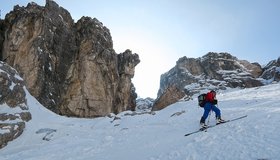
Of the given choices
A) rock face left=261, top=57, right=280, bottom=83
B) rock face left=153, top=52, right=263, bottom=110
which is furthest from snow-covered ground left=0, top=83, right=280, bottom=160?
rock face left=153, top=52, right=263, bottom=110

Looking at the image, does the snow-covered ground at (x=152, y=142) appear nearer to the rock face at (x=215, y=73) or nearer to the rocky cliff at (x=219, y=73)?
the rocky cliff at (x=219, y=73)

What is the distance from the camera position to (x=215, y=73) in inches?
4796

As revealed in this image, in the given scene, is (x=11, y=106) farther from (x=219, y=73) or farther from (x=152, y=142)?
(x=219, y=73)

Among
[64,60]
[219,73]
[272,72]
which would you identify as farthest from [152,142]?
[219,73]

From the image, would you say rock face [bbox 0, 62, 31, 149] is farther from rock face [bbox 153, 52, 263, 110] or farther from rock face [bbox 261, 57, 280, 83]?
rock face [bbox 261, 57, 280, 83]

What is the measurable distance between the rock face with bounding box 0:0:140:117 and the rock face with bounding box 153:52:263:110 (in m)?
52.7

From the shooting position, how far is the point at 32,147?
21.8 m

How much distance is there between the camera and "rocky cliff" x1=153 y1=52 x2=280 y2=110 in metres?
111

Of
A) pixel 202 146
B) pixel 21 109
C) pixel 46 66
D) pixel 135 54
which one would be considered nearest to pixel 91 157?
pixel 202 146

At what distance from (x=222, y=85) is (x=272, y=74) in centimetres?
1587

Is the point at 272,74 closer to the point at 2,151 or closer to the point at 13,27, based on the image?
the point at 13,27

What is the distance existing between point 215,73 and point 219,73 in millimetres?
1558

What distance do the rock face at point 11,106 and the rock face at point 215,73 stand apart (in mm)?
86517

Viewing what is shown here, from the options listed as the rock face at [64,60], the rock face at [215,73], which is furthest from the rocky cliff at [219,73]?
the rock face at [64,60]
